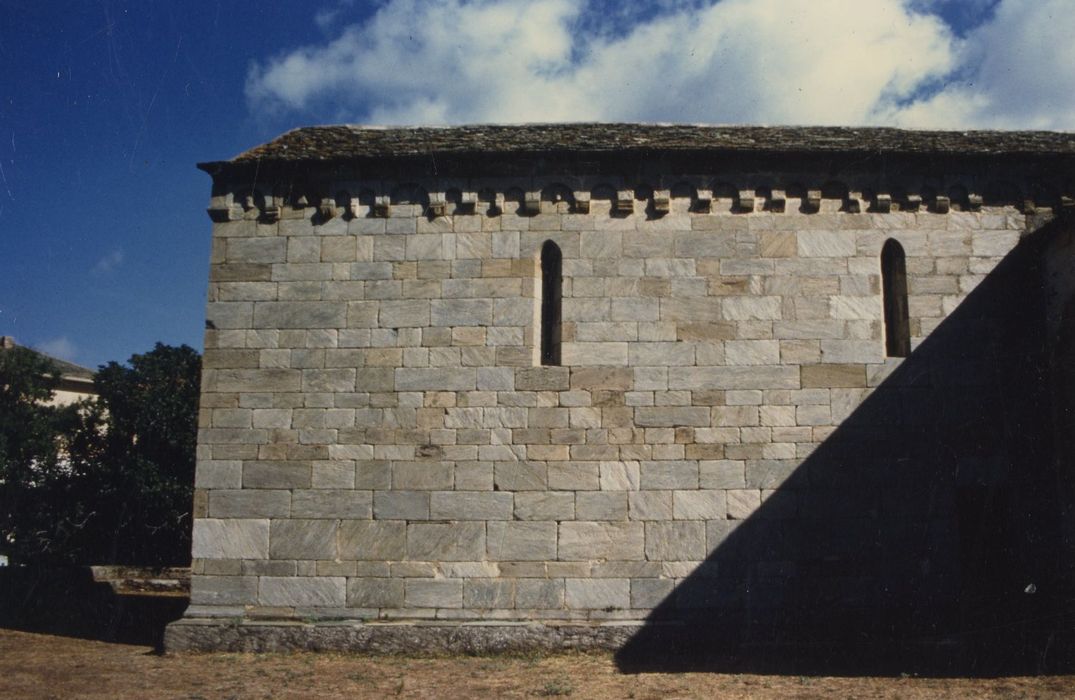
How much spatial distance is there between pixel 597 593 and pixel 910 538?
11.1 feet

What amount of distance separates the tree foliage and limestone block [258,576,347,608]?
32.0 ft

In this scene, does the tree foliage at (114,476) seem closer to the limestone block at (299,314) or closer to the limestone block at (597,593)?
the limestone block at (299,314)

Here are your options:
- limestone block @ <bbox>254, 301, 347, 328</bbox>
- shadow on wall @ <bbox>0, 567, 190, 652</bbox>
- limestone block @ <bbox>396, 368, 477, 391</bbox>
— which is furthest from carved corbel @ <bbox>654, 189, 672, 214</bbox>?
shadow on wall @ <bbox>0, 567, 190, 652</bbox>

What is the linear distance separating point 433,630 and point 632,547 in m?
2.24

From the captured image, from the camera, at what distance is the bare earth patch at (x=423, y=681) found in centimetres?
743

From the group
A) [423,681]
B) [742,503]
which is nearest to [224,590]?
[423,681]

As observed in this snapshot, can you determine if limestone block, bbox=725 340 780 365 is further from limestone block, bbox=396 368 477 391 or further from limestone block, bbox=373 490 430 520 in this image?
limestone block, bbox=373 490 430 520

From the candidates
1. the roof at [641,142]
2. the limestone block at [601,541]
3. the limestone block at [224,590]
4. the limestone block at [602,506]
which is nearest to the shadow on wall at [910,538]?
the limestone block at [601,541]

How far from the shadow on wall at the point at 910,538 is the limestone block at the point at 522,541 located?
1.29 metres

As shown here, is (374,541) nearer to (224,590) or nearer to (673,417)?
(224,590)

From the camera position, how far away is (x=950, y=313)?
9617 mm

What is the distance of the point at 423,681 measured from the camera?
26.0ft

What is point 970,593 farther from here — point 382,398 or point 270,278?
point 270,278

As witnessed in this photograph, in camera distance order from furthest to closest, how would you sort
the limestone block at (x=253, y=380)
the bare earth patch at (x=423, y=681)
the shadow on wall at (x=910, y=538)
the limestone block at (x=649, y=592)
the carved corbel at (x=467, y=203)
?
the carved corbel at (x=467, y=203) < the limestone block at (x=253, y=380) < the limestone block at (x=649, y=592) < the shadow on wall at (x=910, y=538) < the bare earth patch at (x=423, y=681)
